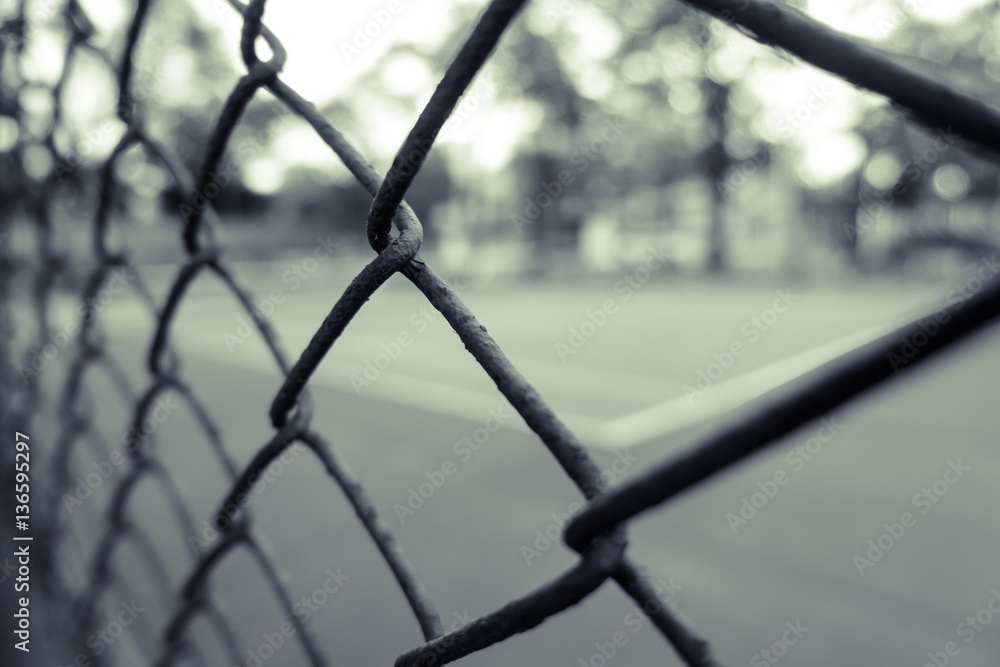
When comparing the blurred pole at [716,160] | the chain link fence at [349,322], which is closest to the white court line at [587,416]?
the chain link fence at [349,322]

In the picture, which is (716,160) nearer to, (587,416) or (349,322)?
(587,416)

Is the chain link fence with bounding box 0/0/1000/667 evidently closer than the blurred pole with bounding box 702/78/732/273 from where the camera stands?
Yes

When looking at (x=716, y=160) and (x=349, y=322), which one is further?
(x=716, y=160)

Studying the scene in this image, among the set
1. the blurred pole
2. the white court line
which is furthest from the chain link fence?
the blurred pole

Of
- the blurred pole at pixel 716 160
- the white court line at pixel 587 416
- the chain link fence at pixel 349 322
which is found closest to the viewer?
the chain link fence at pixel 349 322

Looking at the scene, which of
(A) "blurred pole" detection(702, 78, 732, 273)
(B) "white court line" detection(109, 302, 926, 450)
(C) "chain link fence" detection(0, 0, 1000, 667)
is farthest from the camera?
(A) "blurred pole" detection(702, 78, 732, 273)

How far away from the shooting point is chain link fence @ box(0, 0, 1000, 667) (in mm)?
→ 171

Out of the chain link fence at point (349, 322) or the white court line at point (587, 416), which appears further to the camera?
the white court line at point (587, 416)

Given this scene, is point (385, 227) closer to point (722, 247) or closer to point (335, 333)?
point (335, 333)

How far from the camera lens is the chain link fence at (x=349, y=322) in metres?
0.17

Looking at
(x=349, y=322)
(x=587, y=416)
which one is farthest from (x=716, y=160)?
(x=349, y=322)

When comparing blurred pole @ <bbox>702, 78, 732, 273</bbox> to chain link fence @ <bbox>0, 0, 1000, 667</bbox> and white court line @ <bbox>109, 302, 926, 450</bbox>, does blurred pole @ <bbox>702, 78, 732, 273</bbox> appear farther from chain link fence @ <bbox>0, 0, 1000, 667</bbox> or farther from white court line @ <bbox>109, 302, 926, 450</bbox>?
chain link fence @ <bbox>0, 0, 1000, 667</bbox>

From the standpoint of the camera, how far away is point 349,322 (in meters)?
0.32

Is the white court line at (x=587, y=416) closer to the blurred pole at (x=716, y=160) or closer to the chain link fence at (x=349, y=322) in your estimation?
the chain link fence at (x=349, y=322)
